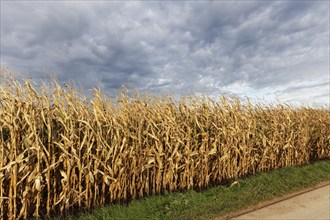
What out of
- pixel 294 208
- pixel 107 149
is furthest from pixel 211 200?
pixel 107 149

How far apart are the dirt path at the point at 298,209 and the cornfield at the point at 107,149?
1.58 m

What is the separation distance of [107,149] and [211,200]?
2.30 meters

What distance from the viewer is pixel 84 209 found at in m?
4.73

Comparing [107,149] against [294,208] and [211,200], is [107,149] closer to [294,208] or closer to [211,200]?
[211,200]

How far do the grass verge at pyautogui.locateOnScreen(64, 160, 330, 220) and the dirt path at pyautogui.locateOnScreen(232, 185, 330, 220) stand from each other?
36 cm

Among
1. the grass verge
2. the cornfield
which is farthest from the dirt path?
the cornfield

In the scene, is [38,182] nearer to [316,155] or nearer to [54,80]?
[54,80]

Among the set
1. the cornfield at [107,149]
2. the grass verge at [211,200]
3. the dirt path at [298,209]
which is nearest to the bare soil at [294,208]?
the dirt path at [298,209]

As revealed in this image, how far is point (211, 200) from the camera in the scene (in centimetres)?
516

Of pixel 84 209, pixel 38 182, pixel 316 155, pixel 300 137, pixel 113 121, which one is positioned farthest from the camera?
pixel 316 155

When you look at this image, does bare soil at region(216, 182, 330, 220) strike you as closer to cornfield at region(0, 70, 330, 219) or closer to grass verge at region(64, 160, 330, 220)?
grass verge at region(64, 160, 330, 220)

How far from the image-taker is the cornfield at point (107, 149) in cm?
416

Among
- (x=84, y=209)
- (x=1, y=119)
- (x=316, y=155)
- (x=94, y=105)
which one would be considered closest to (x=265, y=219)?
(x=84, y=209)

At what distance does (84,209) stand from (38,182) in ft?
3.66
